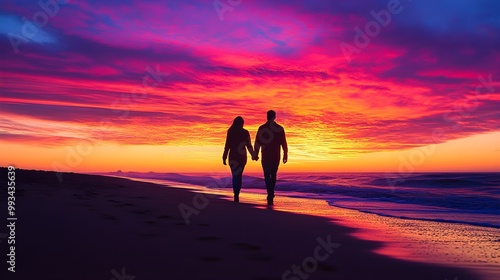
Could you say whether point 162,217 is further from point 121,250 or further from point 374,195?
point 374,195

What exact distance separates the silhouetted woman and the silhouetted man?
30 cm

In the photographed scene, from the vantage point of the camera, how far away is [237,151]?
10.9m

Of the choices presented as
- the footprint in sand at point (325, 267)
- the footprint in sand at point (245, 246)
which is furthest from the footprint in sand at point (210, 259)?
the footprint in sand at point (325, 267)

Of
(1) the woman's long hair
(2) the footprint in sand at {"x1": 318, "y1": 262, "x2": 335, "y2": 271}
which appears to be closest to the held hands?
(1) the woman's long hair

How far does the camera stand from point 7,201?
6246 millimetres

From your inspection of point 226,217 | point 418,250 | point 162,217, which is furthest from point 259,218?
point 418,250

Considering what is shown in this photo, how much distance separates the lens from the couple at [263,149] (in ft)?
35.3

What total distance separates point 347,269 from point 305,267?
1.21 feet

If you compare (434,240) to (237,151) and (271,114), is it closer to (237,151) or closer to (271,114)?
(271,114)

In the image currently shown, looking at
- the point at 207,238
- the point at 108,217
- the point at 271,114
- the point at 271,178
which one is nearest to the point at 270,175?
the point at 271,178

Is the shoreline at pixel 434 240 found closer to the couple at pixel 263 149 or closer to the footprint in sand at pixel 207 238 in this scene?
the footprint in sand at pixel 207 238

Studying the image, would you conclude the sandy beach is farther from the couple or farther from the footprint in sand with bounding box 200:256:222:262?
the couple

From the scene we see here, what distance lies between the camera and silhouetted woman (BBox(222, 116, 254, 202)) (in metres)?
10.9

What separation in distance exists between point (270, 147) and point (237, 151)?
855mm
